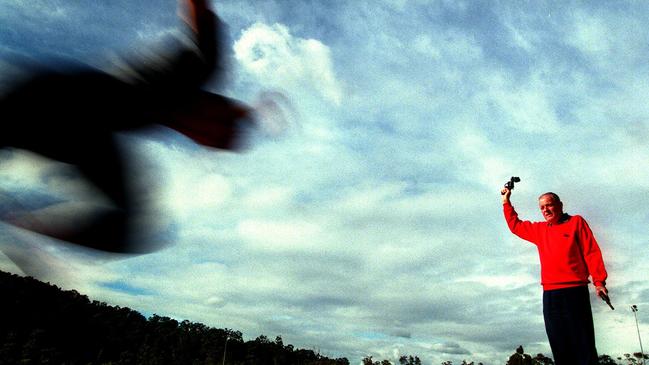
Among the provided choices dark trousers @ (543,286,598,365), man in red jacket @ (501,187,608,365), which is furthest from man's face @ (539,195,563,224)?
dark trousers @ (543,286,598,365)

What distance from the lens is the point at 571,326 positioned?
185 inches

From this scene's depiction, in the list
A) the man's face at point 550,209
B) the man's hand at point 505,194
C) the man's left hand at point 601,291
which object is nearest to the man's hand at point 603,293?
the man's left hand at point 601,291

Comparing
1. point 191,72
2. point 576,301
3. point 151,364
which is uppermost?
point 191,72

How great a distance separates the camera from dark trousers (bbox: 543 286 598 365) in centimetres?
457

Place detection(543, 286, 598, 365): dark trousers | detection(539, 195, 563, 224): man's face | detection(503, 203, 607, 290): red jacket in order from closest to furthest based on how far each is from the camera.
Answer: detection(543, 286, 598, 365): dark trousers
detection(503, 203, 607, 290): red jacket
detection(539, 195, 563, 224): man's face

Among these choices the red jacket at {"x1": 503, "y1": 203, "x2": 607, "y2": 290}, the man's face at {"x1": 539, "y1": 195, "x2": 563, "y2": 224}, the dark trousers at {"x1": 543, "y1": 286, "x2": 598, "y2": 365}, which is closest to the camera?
the dark trousers at {"x1": 543, "y1": 286, "x2": 598, "y2": 365}

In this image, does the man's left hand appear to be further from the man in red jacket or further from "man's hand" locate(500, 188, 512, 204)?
"man's hand" locate(500, 188, 512, 204)

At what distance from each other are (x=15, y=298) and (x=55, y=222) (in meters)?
0.32

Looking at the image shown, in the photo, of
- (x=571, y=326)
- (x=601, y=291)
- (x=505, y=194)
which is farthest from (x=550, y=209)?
(x=571, y=326)

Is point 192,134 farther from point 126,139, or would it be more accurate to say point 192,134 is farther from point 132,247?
point 132,247

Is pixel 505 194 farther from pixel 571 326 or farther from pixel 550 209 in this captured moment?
pixel 571 326

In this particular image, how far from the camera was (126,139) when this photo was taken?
164cm

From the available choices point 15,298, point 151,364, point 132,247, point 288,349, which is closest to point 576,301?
point 132,247

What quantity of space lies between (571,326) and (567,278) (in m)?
0.52
